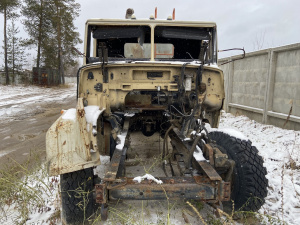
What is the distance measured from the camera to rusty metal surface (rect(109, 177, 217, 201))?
212 centimetres

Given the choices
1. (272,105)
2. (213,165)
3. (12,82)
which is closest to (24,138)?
(213,165)

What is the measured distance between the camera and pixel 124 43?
436 cm

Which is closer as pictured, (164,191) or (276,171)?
(164,191)

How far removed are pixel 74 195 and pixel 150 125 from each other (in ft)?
8.54

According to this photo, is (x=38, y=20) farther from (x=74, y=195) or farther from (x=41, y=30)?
(x=74, y=195)

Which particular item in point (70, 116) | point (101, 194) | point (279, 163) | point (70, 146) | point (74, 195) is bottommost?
point (279, 163)

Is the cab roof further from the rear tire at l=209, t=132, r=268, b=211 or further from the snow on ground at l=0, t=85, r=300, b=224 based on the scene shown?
the rear tire at l=209, t=132, r=268, b=211

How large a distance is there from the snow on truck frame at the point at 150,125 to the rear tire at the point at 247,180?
0.03 feet

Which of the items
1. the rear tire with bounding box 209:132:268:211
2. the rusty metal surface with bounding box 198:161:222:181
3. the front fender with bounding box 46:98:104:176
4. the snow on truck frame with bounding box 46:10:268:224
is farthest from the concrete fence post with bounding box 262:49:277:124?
the front fender with bounding box 46:98:104:176

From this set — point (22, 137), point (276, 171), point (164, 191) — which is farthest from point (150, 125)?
point (22, 137)

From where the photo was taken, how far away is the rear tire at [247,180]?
8.16 feet

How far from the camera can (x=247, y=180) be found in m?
2.49

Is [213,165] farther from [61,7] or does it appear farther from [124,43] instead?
[61,7]

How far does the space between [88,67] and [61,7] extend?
28982 millimetres
